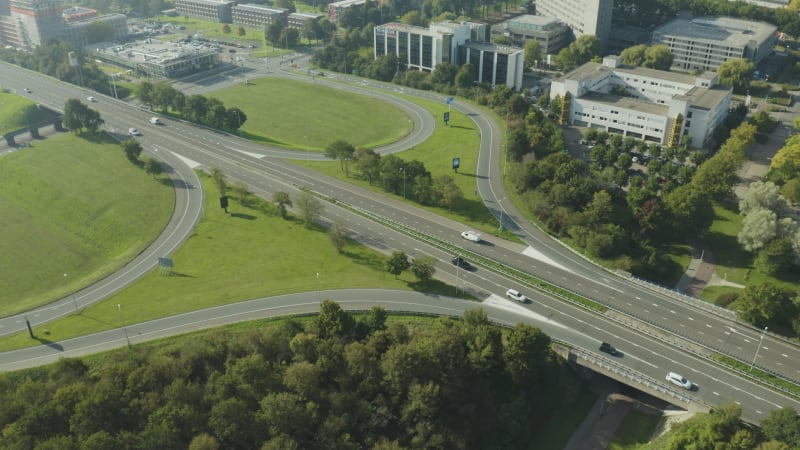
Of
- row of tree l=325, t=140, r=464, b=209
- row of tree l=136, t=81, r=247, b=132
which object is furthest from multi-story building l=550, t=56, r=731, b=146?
row of tree l=136, t=81, r=247, b=132

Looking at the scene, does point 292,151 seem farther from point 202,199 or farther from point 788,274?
point 788,274

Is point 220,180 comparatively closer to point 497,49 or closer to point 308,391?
point 308,391

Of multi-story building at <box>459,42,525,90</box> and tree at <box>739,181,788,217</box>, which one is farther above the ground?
multi-story building at <box>459,42,525,90</box>

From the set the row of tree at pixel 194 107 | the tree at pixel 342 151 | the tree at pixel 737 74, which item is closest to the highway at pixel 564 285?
the tree at pixel 342 151

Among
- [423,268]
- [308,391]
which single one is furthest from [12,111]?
[308,391]

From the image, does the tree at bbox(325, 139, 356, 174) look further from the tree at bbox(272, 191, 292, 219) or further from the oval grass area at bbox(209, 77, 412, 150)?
the tree at bbox(272, 191, 292, 219)
